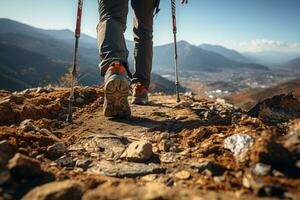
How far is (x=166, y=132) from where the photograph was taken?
3.18m

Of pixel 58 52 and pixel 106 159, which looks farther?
pixel 58 52

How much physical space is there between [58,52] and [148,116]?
14767 cm

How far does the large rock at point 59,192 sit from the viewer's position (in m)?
1.52

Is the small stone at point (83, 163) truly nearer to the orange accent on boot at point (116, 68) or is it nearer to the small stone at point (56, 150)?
the small stone at point (56, 150)

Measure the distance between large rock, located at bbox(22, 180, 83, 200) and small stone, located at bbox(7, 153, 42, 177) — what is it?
232mm

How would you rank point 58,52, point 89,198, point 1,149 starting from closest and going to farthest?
point 89,198 → point 1,149 → point 58,52

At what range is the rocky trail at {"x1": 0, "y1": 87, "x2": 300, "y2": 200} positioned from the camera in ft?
5.21

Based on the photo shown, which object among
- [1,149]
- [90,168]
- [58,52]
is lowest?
[90,168]

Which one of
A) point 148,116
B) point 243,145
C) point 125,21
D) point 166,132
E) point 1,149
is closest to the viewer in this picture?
point 1,149

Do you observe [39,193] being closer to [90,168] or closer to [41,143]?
[90,168]

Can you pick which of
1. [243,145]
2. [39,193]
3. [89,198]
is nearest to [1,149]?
[39,193]

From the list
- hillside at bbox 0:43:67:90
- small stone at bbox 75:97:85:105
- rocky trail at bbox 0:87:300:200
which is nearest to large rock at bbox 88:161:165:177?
rocky trail at bbox 0:87:300:200

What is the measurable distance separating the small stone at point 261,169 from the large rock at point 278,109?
2220mm

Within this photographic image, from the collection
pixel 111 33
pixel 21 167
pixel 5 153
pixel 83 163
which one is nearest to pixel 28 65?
pixel 111 33
